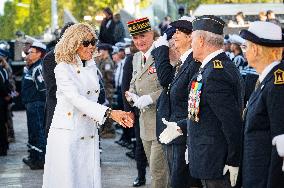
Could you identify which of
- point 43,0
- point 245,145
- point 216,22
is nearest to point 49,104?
point 216,22

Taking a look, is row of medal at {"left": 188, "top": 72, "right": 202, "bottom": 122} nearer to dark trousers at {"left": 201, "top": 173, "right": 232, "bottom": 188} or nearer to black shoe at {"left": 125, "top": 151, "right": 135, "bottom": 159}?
dark trousers at {"left": 201, "top": 173, "right": 232, "bottom": 188}

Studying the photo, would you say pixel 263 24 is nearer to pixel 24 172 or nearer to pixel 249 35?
pixel 249 35

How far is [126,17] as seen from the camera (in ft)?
82.9

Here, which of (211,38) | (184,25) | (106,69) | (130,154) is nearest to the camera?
(211,38)

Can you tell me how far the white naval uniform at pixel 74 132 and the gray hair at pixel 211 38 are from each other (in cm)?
126

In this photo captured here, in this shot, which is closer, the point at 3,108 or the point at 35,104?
the point at 35,104

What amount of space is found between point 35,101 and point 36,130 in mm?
605

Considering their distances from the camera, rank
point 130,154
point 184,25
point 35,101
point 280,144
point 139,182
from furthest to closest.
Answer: point 130,154 → point 35,101 → point 139,182 → point 184,25 → point 280,144

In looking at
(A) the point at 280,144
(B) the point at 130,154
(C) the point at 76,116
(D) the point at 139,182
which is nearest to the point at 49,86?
(C) the point at 76,116

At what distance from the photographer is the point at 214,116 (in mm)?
6352

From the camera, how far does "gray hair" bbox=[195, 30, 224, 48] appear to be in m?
6.54

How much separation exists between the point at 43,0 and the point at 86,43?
1985 inches

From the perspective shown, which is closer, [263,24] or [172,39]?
[263,24]

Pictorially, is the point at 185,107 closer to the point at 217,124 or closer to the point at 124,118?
the point at 124,118
